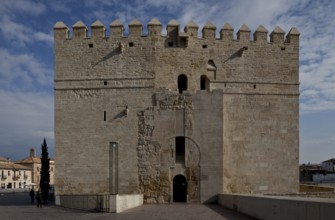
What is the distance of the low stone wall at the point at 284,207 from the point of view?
6.35 m

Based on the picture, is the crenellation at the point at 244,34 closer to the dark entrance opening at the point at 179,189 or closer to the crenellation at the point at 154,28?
the crenellation at the point at 154,28

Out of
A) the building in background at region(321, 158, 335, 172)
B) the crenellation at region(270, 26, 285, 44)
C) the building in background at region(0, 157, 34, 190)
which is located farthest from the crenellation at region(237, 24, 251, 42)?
the building in background at region(321, 158, 335, 172)

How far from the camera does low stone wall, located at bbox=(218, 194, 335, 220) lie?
635 centimetres

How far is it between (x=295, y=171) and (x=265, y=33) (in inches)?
266

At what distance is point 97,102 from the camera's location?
17.4 metres

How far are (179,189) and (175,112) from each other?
369 centimetres

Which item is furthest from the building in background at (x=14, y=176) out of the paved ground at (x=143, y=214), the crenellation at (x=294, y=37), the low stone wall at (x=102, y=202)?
the crenellation at (x=294, y=37)

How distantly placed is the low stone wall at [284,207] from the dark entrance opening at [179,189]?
15.8 ft

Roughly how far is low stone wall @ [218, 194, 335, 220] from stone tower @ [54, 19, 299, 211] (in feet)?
14.8

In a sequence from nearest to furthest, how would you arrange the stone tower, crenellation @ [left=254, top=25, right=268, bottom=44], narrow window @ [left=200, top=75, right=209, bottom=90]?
1. the stone tower
2. narrow window @ [left=200, top=75, right=209, bottom=90]
3. crenellation @ [left=254, top=25, right=268, bottom=44]

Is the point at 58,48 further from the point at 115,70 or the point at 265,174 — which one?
the point at 265,174

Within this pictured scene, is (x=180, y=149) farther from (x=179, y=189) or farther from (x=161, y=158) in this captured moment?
(x=179, y=189)

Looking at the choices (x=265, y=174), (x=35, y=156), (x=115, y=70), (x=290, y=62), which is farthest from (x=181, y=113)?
(x=35, y=156)

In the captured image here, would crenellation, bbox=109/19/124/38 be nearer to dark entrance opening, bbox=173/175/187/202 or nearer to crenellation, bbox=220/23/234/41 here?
crenellation, bbox=220/23/234/41
